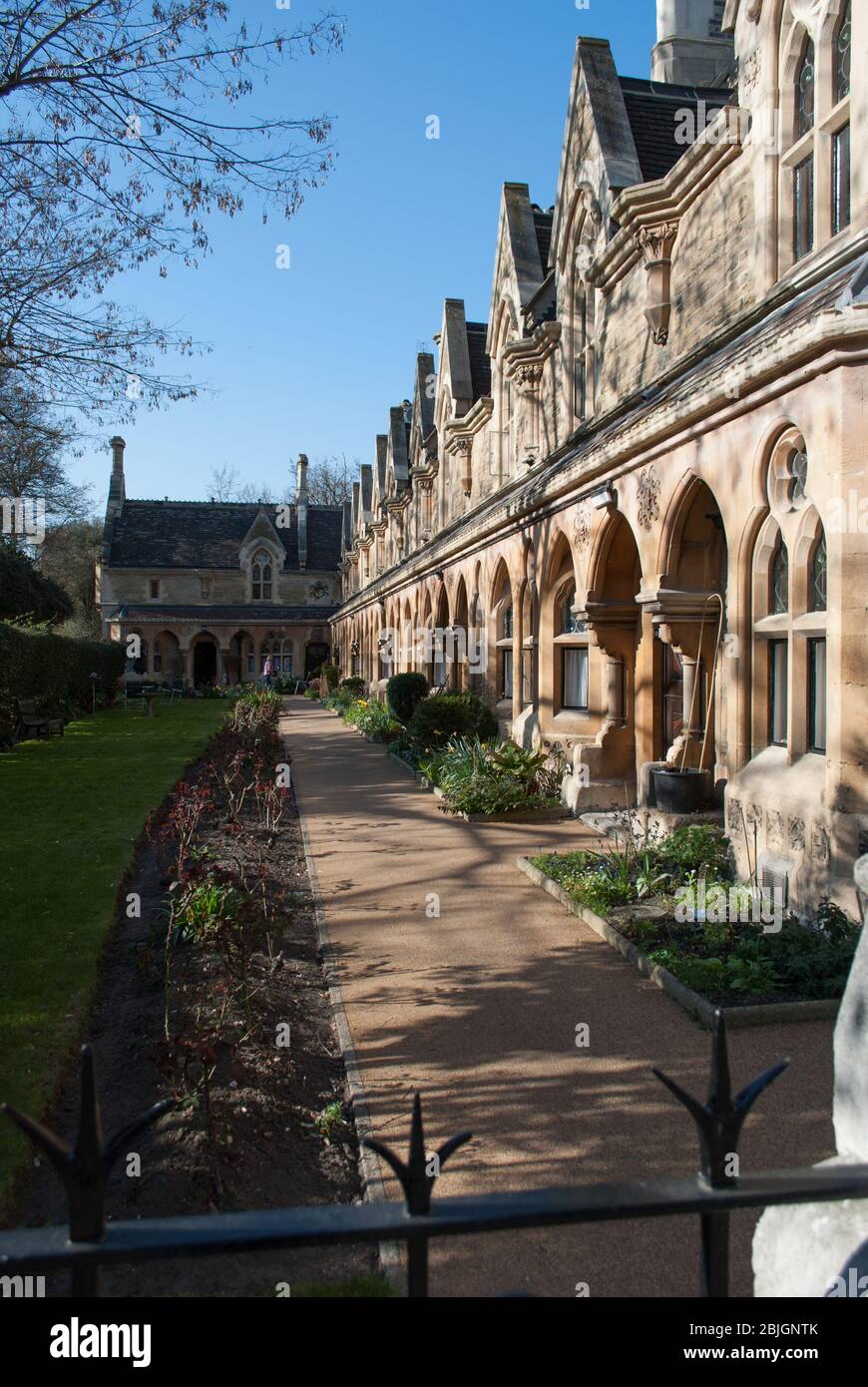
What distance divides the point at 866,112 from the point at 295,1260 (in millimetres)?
7720

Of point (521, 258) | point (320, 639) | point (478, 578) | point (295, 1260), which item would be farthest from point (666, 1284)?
point (320, 639)

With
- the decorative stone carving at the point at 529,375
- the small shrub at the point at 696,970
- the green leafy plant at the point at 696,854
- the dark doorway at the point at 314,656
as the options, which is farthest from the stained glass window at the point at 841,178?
the dark doorway at the point at 314,656

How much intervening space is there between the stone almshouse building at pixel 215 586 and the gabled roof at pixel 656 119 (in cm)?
4054

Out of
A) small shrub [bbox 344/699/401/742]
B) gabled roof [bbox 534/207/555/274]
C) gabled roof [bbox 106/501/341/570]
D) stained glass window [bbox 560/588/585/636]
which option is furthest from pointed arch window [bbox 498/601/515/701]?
gabled roof [bbox 106/501/341/570]

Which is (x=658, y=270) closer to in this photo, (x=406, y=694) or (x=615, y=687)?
(x=615, y=687)

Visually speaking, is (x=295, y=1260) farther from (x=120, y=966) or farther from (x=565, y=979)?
(x=120, y=966)

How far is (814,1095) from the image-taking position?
4316 mm

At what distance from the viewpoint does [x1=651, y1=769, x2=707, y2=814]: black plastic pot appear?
337 inches

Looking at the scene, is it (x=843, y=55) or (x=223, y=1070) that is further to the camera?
(x=843, y=55)

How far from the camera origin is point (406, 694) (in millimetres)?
21703

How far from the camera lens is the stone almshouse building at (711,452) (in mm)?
6059

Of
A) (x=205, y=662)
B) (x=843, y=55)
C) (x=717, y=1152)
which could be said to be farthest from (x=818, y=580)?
(x=205, y=662)

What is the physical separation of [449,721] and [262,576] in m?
42.9

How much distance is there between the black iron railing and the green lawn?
8.74ft
